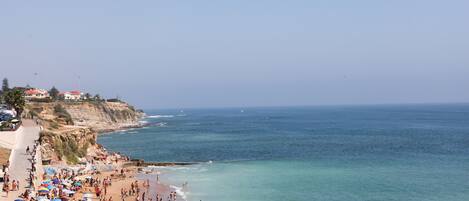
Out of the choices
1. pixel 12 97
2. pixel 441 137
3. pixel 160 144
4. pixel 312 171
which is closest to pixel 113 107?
pixel 160 144

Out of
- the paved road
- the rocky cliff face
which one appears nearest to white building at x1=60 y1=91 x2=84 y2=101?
the rocky cliff face

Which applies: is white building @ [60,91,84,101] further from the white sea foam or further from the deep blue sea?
the white sea foam

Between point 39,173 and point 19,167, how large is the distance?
187cm

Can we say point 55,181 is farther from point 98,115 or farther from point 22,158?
point 98,115

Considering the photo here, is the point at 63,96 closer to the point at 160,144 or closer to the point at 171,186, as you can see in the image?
the point at 160,144

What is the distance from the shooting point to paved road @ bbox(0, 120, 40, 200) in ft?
114

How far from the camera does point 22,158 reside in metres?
41.4

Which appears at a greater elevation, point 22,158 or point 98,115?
point 98,115

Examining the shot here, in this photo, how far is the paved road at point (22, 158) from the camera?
34634 mm

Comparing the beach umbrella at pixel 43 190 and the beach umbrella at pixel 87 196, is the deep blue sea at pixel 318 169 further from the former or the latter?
the beach umbrella at pixel 43 190

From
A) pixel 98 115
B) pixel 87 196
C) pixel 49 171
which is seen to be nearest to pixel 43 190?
pixel 87 196

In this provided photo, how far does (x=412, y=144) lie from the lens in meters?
81.7

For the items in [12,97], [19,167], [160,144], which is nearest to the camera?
[19,167]

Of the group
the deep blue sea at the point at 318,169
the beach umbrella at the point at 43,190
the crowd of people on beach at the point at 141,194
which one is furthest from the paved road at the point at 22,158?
the deep blue sea at the point at 318,169
